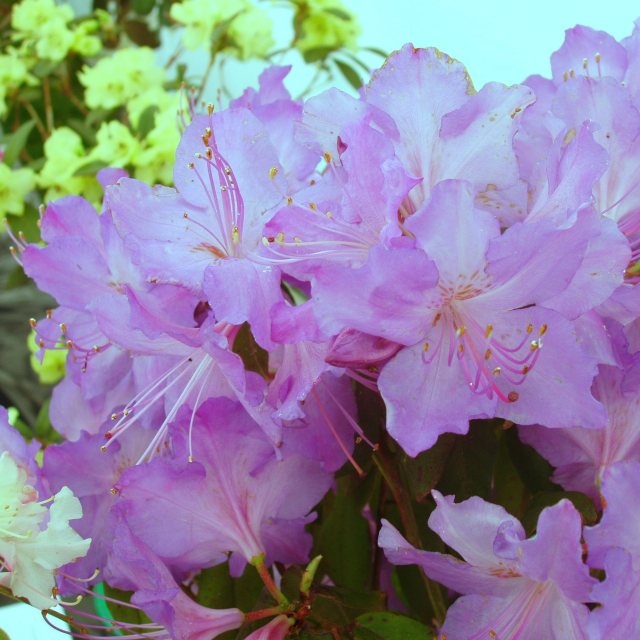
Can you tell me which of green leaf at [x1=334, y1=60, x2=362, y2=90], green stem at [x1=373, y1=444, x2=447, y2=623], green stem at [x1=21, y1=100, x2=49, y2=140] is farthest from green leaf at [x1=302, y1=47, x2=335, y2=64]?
green stem at [x1=373, y1=444, x2=447, y2=623]

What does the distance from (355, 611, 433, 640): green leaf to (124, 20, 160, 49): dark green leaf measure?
1.53 meters

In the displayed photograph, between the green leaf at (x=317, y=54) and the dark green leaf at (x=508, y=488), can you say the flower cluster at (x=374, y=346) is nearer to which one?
the dark green leaf at (x=508, y=488)

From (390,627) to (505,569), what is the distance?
0.27 ft

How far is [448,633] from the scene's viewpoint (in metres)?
0.42

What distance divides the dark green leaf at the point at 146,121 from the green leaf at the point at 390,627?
32.1 inches

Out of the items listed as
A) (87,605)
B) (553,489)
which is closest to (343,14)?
(87,605)

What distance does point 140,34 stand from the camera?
1836mm

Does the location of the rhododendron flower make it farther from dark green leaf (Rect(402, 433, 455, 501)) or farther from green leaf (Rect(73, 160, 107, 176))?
green leaf (Rect(73, 160, 107, 176))

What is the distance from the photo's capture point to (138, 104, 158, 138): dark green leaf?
1183mm

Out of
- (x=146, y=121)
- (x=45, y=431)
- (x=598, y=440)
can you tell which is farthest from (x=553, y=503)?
(x=146, y=121)

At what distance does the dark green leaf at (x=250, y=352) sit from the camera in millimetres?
442

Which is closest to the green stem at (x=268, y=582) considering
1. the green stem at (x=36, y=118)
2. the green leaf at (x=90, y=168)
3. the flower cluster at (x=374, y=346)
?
the flower cluster at (x=374, y=346)

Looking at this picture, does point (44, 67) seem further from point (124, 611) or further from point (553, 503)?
point (553, 503)

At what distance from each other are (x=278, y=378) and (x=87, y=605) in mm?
406
